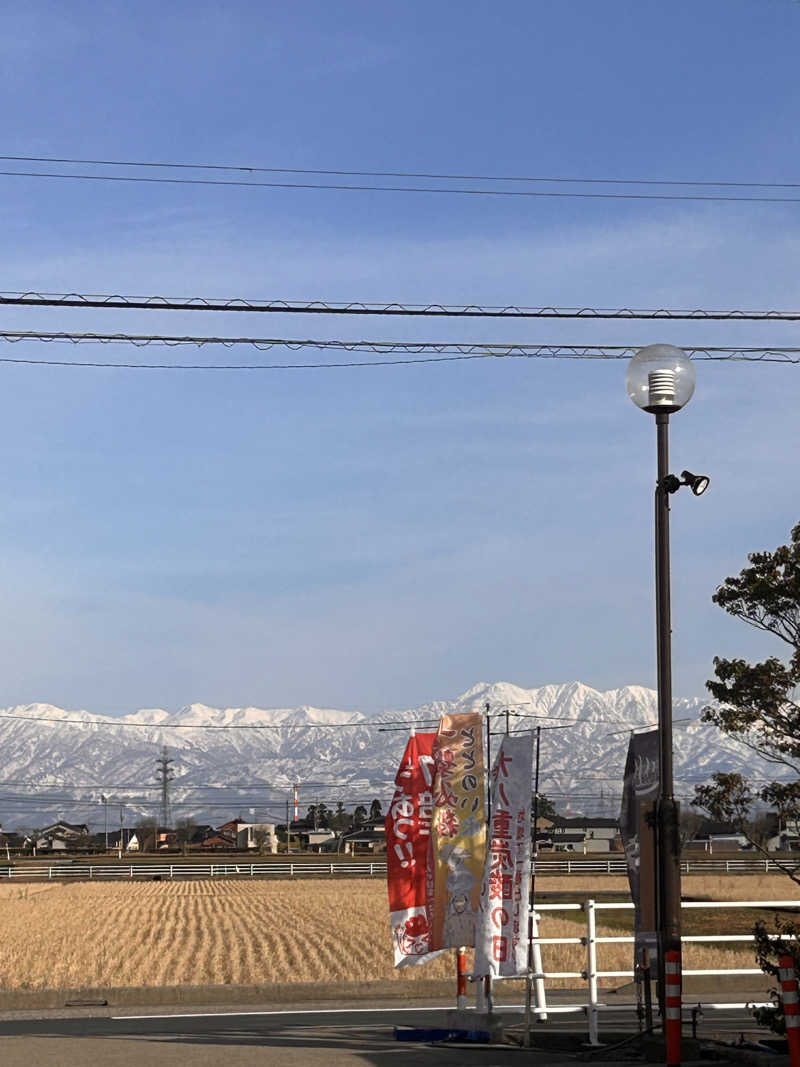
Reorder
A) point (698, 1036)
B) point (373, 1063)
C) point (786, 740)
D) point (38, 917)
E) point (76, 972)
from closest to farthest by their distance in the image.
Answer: point (373, 1063), point (698, 1036), point (786, 740), point (76, 972), point (38, 917)

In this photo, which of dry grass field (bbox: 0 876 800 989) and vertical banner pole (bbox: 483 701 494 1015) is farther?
dry grass field (bbox: 0 876 800 989)

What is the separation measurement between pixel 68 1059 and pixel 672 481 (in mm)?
6563

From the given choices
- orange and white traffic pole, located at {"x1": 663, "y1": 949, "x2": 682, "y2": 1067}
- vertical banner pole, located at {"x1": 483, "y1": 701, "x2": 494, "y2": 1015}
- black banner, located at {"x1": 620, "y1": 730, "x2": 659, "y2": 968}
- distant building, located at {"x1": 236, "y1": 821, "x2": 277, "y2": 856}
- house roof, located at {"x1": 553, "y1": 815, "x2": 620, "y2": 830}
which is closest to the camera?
orange and white traffic pole, located at {"x1": 663, "y1": 949, "x2": 682, "y2": 1067}

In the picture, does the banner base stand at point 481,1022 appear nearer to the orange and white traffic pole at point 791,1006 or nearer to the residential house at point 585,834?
the orange and white traffic pole at point 791,1006

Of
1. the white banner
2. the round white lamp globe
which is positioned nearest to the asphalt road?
the white banner

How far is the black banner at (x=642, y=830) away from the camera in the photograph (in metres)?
11.5

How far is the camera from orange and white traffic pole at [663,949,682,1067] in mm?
9766

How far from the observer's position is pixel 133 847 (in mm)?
143250

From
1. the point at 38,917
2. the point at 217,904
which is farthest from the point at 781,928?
the point at 217,904

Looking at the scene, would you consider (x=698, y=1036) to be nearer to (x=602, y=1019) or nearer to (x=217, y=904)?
(x=602, y=1019)

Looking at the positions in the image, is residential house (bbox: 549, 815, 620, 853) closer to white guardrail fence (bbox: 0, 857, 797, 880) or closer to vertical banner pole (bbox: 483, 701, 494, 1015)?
white guardrail fence (bbox: 0, 857, 797, 880)

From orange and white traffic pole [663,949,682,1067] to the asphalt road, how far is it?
1461 mm

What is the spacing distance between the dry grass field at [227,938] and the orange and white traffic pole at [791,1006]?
9659mm

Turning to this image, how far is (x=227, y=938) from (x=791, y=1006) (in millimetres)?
19924
